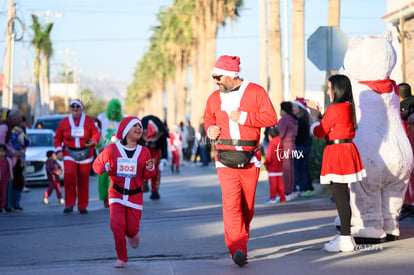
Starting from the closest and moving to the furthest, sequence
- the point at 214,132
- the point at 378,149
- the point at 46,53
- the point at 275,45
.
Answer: the point at 214,132 → the point at 378,149 → the point at 275,45 → the point at 46,53

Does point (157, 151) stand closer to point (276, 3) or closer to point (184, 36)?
point (276, 3)

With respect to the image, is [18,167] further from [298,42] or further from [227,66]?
[298,42]

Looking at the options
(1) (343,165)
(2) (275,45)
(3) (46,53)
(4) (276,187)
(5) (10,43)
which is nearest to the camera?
(1) (343,165)

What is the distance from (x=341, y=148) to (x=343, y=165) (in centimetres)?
20

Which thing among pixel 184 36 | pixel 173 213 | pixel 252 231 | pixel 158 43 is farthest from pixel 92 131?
pixel 158 43

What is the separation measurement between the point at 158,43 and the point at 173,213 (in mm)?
61895

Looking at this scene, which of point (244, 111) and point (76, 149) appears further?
point (76, 149)

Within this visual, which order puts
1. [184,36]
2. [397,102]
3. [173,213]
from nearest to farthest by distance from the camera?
1. [397,102]
2. [173,213]
3. [184,36]

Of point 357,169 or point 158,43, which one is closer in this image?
point 357,169

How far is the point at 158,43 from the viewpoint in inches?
2940

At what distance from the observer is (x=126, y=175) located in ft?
27.4

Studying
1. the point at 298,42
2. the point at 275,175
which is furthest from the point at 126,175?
the point at 298,42

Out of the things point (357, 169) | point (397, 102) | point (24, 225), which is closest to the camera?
point (357, 169)

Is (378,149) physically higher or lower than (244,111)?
lower
